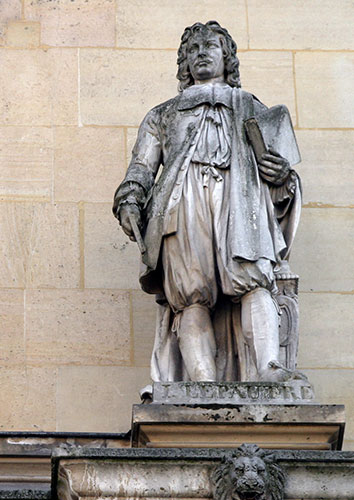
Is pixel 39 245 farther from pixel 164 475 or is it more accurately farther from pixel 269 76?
pixel 164 475

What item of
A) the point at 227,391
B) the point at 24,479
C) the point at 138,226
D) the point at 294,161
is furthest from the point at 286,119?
the point at 24,479

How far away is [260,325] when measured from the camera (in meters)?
9.33

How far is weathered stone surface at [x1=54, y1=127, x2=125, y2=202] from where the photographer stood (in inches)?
446

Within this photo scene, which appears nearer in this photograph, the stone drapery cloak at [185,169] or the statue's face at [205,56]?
the stone drapery cloak at [185,169]

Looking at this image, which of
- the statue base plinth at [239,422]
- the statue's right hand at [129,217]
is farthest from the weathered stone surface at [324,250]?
the statue base plinth at [239,422]

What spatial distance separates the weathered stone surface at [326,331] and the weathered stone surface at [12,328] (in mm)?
1705

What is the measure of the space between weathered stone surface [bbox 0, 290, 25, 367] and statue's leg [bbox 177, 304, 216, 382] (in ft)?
4.86

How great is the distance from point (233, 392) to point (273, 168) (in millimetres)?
1439

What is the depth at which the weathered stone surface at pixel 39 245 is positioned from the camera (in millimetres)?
10977

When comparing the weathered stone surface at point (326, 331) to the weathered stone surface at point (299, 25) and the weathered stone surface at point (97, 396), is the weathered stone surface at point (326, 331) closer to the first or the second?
the weathered stone surface at point (97, 396)

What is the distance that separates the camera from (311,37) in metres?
12.0

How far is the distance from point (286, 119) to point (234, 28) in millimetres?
2227

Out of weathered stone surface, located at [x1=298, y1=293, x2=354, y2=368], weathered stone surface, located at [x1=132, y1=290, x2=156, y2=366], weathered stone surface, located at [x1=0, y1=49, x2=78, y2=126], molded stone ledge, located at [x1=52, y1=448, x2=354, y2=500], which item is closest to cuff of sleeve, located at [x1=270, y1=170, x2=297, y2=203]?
weathered stone surface, located at [x1=298, y1=293, x2=354, y2=368]

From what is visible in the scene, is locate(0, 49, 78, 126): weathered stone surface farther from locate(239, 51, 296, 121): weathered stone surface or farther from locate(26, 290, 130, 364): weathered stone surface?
locate(26, 290, 130, 364): weathered stone surface
